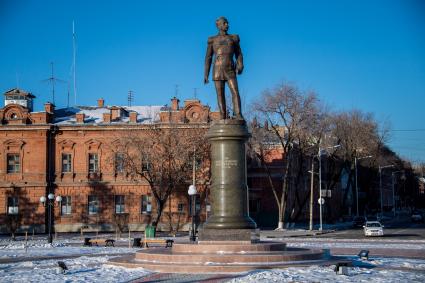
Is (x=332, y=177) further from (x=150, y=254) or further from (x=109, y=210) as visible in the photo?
(x=150, y=254)

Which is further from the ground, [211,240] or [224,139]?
[224,139]

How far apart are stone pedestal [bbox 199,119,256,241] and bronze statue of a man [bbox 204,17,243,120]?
123cm

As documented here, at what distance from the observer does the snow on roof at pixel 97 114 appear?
60.1 meters

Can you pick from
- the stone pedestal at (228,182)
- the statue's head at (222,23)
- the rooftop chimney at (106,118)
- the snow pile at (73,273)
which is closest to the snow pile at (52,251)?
the snow pile at (73,273)

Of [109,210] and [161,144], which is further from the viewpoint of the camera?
[109,210]

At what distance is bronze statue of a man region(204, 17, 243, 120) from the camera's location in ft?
69.9

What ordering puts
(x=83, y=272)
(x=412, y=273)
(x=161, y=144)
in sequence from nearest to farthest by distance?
(x=412, y=273) → (x=83, y=272) → (x=161, y=144)

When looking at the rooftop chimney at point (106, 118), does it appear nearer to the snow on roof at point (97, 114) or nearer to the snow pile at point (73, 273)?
the snow on roof at point (97, 114)

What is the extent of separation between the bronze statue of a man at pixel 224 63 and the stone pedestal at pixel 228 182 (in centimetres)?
123

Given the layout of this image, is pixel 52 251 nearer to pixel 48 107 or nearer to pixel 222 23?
pixel 222 23

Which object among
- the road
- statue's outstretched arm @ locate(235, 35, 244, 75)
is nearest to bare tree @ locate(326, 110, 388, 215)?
the road

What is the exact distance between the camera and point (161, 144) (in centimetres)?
5306

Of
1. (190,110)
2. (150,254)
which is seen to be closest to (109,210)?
(190,110)

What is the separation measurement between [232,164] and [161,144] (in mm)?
33491
